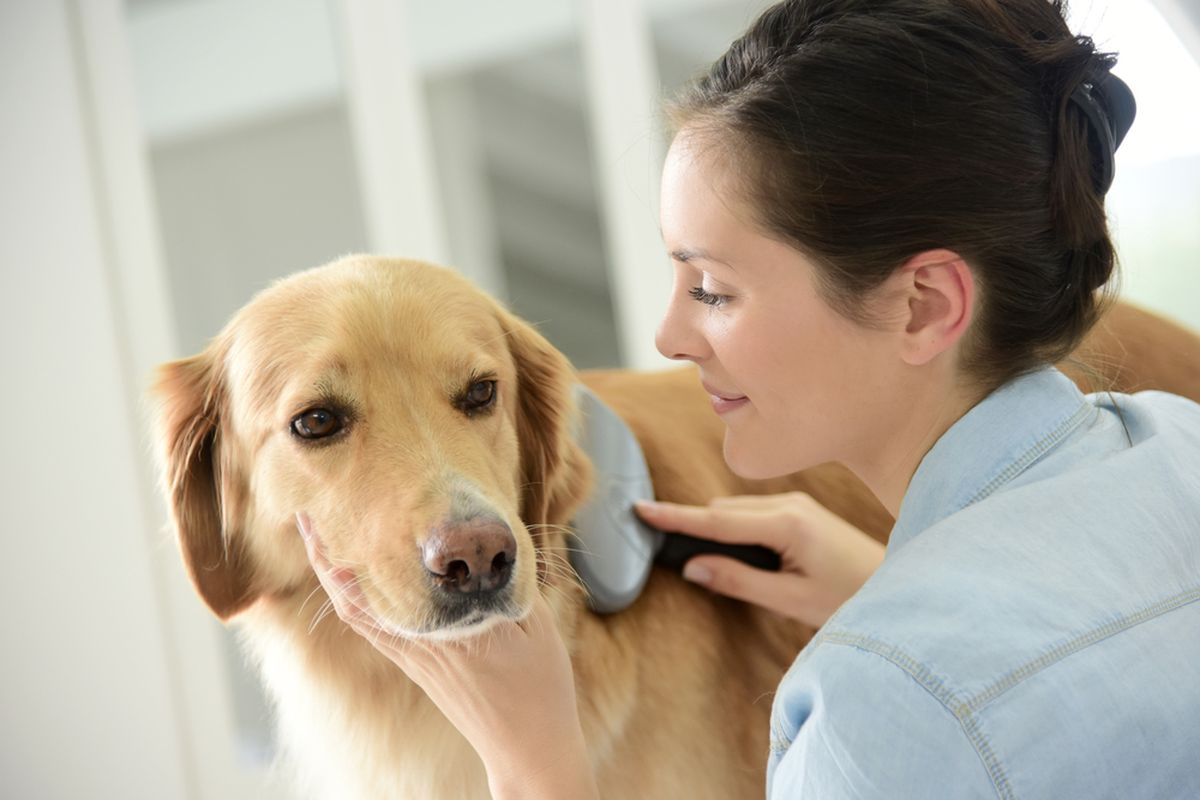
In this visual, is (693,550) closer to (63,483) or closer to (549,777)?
(549,777)

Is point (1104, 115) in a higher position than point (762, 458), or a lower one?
higher

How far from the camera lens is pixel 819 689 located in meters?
0.81

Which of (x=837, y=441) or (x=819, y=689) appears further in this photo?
(x=837, y=441)

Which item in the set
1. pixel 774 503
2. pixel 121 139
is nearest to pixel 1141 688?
pixel 774 503

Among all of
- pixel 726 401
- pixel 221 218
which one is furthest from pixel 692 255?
pixel 221 218

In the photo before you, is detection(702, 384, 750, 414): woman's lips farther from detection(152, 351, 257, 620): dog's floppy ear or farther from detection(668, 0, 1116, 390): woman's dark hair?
detection(152, 351, 257, 620): dog's floppy ear

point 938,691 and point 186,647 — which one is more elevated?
point 938,691

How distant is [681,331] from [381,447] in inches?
14.1

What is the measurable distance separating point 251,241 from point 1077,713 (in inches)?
135

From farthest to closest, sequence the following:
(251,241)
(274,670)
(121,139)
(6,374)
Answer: (251,241)
(121,139)
(6,374)
(274,670)

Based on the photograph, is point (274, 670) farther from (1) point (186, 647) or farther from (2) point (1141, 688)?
(1) point (186, 647)

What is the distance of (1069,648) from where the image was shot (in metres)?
0.81

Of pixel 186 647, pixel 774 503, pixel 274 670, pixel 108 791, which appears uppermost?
pixel 774 503

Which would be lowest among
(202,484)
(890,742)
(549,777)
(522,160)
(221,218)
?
(549,777)
